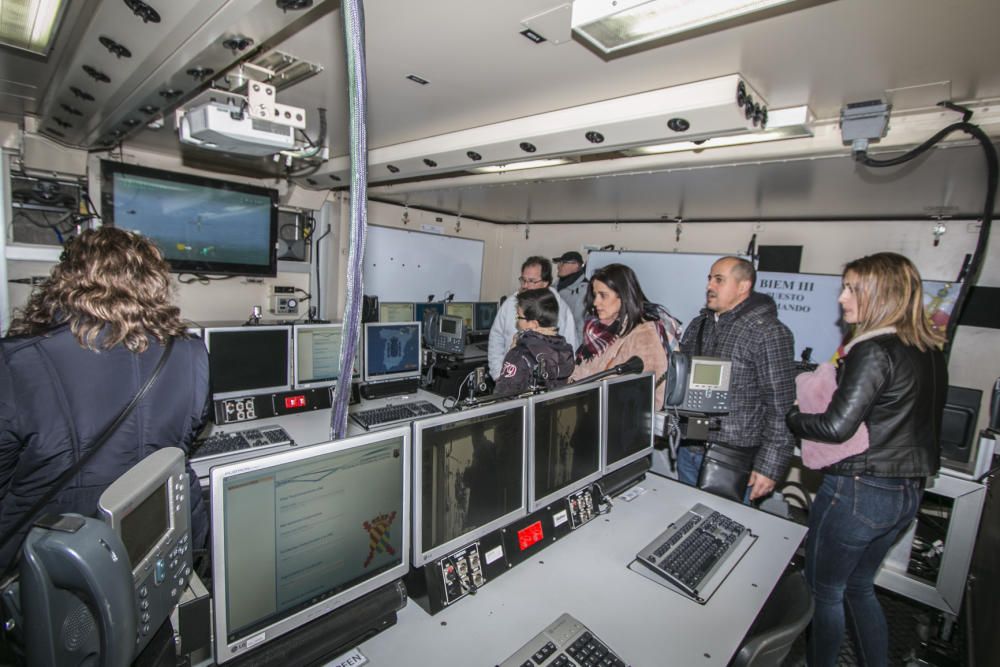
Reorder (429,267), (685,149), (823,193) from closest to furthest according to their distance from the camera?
1. (685,149)
2. (823,193)
3. (429,267)

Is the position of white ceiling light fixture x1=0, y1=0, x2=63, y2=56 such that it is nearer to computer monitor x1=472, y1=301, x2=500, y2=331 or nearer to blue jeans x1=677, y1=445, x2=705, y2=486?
blue jeans x1=677, y1=445, x2=705, y2=486

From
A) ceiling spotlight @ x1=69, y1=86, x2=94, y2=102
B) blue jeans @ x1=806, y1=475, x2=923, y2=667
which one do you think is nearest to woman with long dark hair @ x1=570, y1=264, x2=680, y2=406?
blue jeans @ x1=806, y1=475, x2=923, y2=667

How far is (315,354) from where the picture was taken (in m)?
2.62

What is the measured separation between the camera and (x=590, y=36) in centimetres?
137

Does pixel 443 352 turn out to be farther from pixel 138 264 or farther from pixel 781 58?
pixel 781 58

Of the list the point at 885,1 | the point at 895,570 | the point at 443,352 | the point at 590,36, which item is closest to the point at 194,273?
the point at 443,352

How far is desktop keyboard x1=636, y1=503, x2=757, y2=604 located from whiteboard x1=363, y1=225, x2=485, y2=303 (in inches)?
166

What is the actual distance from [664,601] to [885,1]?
172 centimetres

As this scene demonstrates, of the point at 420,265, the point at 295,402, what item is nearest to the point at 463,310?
the point at 420,265

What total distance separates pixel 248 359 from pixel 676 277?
417 centimetres

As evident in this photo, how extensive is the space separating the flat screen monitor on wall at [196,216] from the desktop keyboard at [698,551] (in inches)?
154

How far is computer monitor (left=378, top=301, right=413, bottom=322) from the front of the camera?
4914 millimetres

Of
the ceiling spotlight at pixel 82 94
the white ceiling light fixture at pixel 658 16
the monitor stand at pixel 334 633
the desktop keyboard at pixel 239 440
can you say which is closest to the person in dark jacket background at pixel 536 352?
the monitor stand at pixel 334 633

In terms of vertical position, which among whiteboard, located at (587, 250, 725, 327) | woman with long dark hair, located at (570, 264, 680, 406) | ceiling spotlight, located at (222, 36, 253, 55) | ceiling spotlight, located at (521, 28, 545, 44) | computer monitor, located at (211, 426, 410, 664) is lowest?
computer monitor, located at (211, 426, 410, 664)
